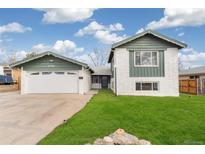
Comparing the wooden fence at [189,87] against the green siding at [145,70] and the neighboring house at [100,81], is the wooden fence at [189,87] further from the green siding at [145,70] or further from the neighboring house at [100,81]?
the neighboring house at [100,81]

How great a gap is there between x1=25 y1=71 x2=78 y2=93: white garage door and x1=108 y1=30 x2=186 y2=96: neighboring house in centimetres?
461

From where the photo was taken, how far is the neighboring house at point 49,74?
907 inches

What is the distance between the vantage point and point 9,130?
8500 millimetres

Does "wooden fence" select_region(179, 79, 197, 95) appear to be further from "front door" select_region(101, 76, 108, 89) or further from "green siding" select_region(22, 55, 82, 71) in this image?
"green siding" select_region(22, 55, 82, 71)

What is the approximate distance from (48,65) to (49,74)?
0.80 m

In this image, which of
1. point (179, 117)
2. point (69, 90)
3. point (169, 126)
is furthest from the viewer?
point (69, 90)

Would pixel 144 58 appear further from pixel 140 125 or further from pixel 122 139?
pixel 122 139

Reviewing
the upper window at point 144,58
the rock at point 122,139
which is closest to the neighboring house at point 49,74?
the upper window at point 144,58

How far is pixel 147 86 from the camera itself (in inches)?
810

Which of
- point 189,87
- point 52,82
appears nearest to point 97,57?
point 189,87

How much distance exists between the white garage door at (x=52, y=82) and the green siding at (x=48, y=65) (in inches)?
14.2
